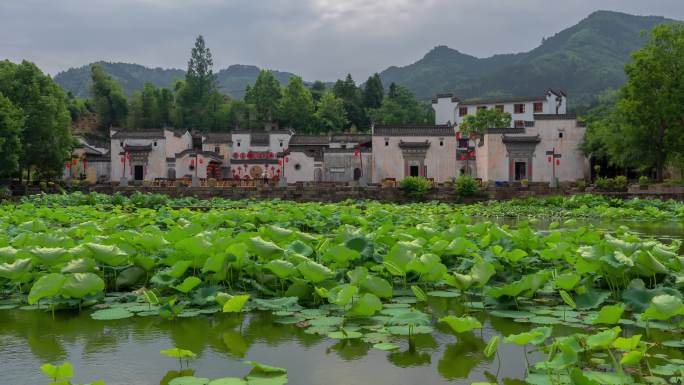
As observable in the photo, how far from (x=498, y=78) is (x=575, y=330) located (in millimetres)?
100974

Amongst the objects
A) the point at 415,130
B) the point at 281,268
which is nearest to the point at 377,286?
the point at 281,268

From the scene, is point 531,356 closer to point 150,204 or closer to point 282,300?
point 282,300

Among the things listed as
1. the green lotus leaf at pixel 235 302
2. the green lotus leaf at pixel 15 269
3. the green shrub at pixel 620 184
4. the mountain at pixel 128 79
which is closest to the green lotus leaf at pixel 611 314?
the green lotus leaf at pixel 235 302

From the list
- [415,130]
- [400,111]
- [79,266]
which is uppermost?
[400,111]

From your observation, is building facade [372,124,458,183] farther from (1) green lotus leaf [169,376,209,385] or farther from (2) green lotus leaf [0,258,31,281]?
(1) green lotus leaf [169,376,209,385]

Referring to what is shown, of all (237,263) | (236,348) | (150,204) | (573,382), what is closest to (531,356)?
(573,382)

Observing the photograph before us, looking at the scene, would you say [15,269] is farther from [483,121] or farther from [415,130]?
[483,121]

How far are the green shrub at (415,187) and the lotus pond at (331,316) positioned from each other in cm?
2010

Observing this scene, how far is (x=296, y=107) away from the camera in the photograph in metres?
53.8

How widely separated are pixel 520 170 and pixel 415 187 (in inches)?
404

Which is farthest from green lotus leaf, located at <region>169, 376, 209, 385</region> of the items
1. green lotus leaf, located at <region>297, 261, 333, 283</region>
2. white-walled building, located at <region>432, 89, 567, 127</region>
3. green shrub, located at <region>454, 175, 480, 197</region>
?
white-walled building, located at <region>432, 89, 567, 127</region>

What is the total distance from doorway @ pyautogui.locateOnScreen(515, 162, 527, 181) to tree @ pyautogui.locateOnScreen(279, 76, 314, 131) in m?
25.3

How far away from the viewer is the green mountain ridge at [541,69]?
91312 mm

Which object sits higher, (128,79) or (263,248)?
(128,79)
